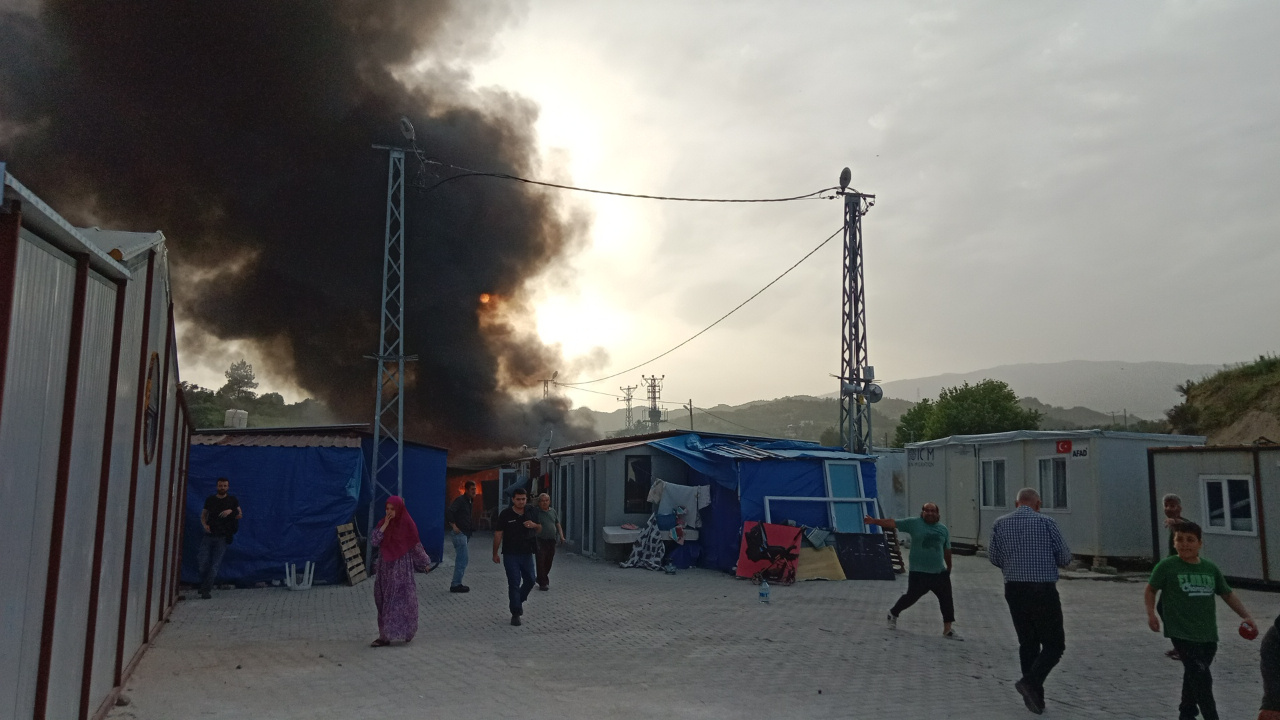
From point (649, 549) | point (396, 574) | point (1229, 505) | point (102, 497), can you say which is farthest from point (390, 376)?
point (1229, 505)

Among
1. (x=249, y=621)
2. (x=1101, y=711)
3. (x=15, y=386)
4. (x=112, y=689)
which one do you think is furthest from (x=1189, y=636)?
(x=249, y=621)

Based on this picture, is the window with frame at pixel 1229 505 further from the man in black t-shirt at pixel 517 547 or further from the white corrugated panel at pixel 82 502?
the white corrugated panel at pixel 82 502

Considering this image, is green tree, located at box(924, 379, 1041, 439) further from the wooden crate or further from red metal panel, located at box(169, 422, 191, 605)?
red metal panel, located at box(169, 422, 191, 605)

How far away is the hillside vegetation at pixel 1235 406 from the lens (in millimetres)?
28875

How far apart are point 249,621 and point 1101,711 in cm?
850

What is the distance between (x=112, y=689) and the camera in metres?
5.70

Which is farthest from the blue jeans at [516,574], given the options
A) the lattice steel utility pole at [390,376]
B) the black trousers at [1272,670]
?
the black trousers at [1272,670]

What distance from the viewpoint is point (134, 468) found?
5789 millimetres

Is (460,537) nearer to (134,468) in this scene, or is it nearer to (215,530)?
(215,530)

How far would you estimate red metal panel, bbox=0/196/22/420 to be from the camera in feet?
9.51

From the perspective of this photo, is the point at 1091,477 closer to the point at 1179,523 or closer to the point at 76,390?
the point at 1179,523

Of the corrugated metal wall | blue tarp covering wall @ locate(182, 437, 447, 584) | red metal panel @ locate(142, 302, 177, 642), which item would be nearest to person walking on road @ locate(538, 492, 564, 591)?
blue tarp covering wall @ locate(182, 437, 447, 584)

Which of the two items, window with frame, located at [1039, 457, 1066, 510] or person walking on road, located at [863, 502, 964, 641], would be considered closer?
person walking on road, located at [863, 502, 964, 641]

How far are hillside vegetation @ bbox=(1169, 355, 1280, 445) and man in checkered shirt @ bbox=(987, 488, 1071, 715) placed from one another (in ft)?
89.9
